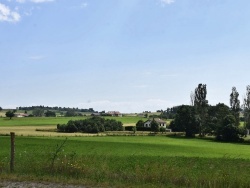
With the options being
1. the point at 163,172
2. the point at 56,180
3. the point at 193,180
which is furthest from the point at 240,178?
the point at 56,180

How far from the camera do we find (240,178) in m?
12.9

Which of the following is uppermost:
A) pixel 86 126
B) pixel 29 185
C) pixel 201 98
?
pixel 201 98

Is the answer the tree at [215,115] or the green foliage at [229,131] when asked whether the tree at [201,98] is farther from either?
the green foliage at [229,131]

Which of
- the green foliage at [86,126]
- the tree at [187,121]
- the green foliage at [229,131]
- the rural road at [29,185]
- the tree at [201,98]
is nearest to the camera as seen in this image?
the rural road at [29,185]

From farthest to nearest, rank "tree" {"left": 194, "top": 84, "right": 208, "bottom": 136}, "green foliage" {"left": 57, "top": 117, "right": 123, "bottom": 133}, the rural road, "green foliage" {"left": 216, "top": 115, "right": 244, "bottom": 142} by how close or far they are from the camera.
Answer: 1. "tree" {"left": 194, "top": 84, "right": 208, "bottom": 136}
2. "green foliage" {"left": 57, "top": 117, "right": 123, "bottom": 133}
3. "green foliage" {"left": 216, "top": 115, "right": 244, "bottom": 142}
4. the rural road

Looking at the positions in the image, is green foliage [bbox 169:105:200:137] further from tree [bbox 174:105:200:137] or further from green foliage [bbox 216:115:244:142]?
green foliage [bbox 216:115:244:142]

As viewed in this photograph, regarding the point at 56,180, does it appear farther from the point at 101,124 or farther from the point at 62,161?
the point at 101,124

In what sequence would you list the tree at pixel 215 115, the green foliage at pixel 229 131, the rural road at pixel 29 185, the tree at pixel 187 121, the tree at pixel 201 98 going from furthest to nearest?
the tree at pixel 201 98 < the tree at pixel 215 115 < the tree at pixel 187 121 < the green foliage at pixel 229 131 < the rural road at pixel 29 185

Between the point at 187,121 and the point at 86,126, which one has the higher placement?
the point at 187,121

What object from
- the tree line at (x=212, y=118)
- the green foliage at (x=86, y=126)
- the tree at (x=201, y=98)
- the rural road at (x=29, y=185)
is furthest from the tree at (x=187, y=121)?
the rural road at (x=29, y=185)

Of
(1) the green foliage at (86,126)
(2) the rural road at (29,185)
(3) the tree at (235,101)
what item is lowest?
(1) the green foliage at (86,126)

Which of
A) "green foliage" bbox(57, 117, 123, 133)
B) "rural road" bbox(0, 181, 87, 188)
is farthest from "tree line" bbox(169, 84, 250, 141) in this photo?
"rural road" bbox(0, 181, 87, 188)

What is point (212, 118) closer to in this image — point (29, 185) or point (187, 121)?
point (187, 121)

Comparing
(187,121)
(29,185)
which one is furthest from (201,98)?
(29,185)
